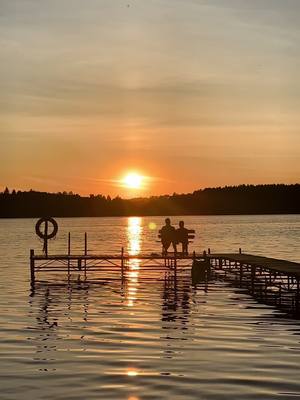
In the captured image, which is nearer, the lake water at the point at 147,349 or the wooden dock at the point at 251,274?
the lake water at the point at 147,349

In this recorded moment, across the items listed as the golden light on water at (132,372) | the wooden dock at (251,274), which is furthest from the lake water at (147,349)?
the wooden dock at (251,274)

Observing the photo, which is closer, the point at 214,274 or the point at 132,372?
the point at 132,372

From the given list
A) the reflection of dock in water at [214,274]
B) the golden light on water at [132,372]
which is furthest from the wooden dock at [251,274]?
the golden light on water at [132,372]

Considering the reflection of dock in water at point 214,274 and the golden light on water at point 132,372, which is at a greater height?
the reflection of dock in water at point 214,274

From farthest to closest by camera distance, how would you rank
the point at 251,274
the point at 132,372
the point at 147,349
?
the point at 251,274
the point at 147,349
the point at 132,372

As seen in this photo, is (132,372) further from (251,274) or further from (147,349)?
(251,274)

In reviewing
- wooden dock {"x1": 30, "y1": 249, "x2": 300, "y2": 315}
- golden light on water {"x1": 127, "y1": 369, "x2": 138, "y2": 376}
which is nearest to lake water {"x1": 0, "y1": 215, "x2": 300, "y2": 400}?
golden light on water {"x1": 127, "y1": 369, "x2": 138, "y2": 376}

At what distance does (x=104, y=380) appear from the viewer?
16.4m

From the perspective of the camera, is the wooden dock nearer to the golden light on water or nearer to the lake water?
the lake water

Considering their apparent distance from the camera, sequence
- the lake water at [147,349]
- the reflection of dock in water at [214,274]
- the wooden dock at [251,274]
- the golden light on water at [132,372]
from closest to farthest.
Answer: the lake water at [147,349], the golden light on water at [132,372], the wooden dock at [251,274], the reflection of dock in water at [214,274]

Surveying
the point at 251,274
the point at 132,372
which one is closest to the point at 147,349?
the point at 132,372

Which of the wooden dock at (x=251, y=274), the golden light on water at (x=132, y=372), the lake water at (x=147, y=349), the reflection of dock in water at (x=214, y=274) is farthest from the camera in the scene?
the reflection of dock in water at (x=214, y=274)

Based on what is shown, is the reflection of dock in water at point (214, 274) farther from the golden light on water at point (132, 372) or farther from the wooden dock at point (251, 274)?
the golden light on water at point (132, 372)

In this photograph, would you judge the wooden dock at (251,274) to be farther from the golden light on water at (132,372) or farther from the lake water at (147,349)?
the golden light on water at (132,372)
